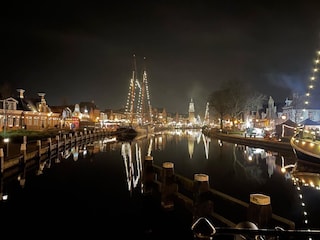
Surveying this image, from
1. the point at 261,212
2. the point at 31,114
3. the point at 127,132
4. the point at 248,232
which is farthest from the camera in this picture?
the point at 127,132

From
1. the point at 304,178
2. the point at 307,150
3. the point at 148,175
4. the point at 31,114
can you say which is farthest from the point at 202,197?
the point at 31,114

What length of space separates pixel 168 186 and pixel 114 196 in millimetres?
5056

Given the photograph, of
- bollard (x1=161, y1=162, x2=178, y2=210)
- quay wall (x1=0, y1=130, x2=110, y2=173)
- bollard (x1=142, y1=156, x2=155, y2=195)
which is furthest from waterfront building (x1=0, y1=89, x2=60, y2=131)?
bollard (x1=161, y1=162, x2=178, y2=210)

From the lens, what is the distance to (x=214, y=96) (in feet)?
262

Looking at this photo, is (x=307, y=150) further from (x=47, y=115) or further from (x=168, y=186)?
(x=47, y=115)

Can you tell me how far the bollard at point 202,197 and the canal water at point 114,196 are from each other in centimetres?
126

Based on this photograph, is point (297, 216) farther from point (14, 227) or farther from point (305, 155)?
point (305, 155)

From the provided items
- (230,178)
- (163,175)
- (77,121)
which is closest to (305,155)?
(230,178)

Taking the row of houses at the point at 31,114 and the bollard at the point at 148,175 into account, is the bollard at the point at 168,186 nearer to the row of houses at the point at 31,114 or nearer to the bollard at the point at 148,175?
the bollard at the point at 148,175

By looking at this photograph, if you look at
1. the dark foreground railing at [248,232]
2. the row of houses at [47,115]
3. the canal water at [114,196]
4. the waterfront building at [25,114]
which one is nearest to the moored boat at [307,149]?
the canal water at [114,196]

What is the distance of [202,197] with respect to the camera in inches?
366

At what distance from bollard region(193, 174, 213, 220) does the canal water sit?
126cm

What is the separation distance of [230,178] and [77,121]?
7117 cm

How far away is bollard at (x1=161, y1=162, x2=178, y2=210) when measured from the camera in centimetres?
1174
